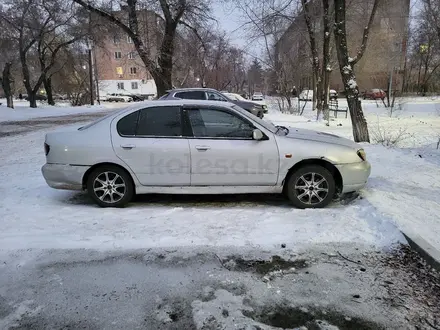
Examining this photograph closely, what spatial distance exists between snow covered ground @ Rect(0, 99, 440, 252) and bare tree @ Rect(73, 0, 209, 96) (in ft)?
45.8

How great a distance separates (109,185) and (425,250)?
13.2ft

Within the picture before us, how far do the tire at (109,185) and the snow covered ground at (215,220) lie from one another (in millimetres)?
193

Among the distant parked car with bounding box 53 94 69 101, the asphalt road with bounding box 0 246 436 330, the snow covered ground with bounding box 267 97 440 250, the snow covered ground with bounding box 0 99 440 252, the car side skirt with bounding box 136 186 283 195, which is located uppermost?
the distant parked car with bounding box 53 94 69 101

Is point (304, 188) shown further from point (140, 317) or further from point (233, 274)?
point (140, 317)

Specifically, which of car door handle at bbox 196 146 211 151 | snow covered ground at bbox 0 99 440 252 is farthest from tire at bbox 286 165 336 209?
car door handle at bbox 196 146 211 151

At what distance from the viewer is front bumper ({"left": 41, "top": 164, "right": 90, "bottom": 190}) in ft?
17.2

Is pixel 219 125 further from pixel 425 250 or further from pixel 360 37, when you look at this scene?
pixel 360 37

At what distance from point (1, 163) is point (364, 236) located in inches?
327

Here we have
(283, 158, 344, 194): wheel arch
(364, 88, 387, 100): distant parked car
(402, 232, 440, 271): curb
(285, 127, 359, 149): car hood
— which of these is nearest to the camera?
(402, 232, 440, 271): curb

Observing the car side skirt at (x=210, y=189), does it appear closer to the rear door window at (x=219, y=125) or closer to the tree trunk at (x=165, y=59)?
the rear door window at (x=219, y=125)

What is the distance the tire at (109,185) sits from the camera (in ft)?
17.3

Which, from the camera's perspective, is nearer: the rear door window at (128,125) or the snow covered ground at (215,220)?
the snow covered ground at (215,220)

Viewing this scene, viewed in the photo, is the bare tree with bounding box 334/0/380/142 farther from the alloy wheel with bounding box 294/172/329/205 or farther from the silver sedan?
the alloy wheel with bounding box 294/172/329/205

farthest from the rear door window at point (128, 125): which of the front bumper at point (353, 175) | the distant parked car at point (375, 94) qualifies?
the distant parked car at point (375, 94)
